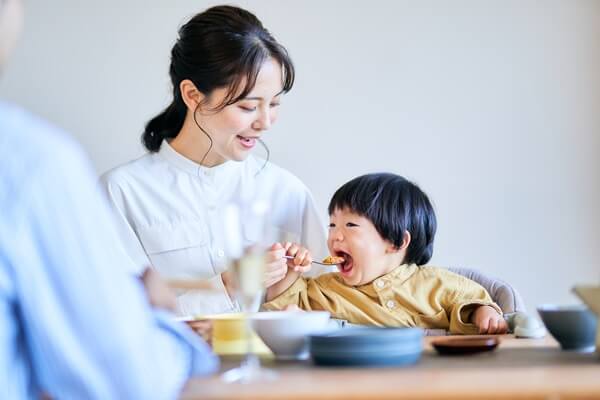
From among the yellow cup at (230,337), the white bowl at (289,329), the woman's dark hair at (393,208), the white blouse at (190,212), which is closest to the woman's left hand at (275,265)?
the white blouse at (190,212)

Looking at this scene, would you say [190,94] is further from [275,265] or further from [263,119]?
[275,265]

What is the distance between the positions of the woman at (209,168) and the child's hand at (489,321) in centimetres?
51

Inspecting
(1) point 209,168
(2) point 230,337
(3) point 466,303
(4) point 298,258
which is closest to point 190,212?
(1) point 209,168

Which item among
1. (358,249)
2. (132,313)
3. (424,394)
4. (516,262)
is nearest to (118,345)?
(132,313)

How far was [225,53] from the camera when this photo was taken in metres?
2.31

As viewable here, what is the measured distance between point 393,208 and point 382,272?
183 mm

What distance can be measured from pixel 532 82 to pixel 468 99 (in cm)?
23

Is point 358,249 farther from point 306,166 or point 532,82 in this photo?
point 532,82

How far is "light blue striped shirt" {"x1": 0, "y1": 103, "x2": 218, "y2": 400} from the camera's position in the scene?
3.16 ft

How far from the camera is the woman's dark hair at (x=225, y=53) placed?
90.8 inches

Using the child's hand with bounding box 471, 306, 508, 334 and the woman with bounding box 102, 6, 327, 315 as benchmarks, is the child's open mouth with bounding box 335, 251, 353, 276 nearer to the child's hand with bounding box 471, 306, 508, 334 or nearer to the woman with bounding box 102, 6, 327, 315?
the woman with bounding box 102, 6, 327, 315

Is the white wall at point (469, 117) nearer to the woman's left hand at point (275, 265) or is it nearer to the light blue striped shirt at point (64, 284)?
the woman's left hand at point (275, 265)

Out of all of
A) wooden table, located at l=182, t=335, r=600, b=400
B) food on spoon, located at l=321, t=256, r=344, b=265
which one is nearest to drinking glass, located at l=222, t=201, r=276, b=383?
wooden table, located at l=182, t=335, r=600, b=400

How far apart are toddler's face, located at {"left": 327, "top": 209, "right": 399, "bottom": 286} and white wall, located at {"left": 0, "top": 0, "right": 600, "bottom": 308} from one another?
16.1 inches
